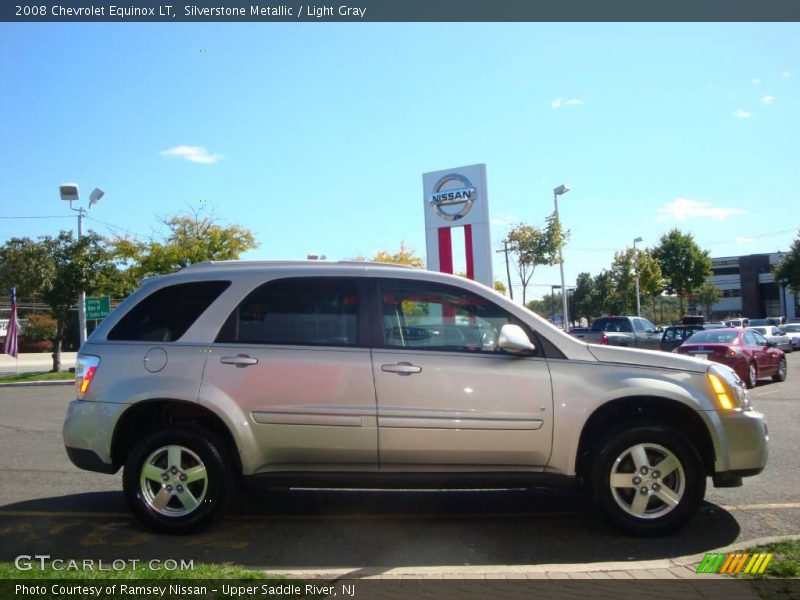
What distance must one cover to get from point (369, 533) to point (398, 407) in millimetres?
1037

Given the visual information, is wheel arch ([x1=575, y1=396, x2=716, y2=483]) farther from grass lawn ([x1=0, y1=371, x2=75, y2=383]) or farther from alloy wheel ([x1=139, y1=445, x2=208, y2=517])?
grass lawn ([x1=0, y1=371, x2=75, y2=383])

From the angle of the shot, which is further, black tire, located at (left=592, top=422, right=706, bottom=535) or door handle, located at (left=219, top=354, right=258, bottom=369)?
door handle, located at (left=219, top=354, right=258, bottom=369)

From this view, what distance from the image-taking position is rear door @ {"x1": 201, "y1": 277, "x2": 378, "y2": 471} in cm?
472

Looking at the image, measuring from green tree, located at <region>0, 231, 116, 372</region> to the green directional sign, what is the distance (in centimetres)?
123

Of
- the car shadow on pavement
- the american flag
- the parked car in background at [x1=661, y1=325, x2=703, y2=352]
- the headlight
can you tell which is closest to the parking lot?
the car shadow on pavement

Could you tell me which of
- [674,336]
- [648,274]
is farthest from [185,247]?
[648,274]

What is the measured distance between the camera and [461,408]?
4.68 metres

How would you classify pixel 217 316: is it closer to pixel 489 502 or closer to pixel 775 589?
pixel 489 502

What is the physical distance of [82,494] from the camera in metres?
6.23

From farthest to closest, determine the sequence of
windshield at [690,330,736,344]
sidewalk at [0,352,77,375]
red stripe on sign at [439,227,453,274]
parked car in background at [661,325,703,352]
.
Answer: sidewalk at [0,352,77,375], parked car in background at [661,325,703,352], red stripe on sign at [439,227,453,274], windshield at [690,330,736,344]

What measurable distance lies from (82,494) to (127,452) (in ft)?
5.16

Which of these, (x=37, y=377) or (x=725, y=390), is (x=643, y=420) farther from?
(x=37, y=377)

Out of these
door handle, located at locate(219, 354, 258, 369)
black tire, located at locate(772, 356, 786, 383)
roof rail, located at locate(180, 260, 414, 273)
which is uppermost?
roof rail, located at locate(180, 260, 414, 273)

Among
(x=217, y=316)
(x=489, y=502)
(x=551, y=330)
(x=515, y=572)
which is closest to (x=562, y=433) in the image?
(x=551, y=330)
